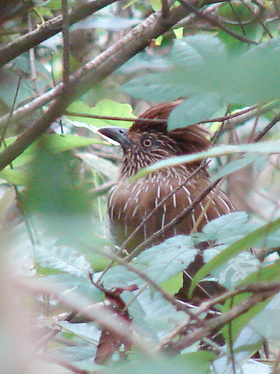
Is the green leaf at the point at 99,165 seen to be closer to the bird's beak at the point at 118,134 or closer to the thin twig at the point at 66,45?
the bird's beak at the point at 118,134

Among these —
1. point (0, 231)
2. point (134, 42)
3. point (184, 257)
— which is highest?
point (0, 231)

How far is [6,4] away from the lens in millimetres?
810

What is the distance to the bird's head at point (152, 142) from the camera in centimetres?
406

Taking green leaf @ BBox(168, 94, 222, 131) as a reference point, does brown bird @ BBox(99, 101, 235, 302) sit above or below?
below

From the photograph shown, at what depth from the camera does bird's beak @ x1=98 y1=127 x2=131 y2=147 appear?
4.04 m

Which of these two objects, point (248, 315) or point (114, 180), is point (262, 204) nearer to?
point (114, 180)

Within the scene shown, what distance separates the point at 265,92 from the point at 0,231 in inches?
14.7

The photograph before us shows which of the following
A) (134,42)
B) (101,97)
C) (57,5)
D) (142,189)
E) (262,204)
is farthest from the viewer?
(262,204)

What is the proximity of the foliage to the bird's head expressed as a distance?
0.92 m

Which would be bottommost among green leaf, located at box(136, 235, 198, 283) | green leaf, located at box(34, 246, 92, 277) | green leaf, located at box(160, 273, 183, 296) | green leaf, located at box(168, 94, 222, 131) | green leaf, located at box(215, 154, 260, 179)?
green leaf, located at box(160, 273, 183, 296)

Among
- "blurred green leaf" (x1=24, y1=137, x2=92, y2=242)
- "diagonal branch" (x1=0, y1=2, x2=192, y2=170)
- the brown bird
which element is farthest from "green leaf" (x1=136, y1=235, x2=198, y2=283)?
the brown bird

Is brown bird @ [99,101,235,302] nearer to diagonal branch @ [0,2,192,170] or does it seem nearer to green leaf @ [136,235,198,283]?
diagonal branch @ [0,2,192,170]

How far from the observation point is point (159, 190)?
3.70 meters

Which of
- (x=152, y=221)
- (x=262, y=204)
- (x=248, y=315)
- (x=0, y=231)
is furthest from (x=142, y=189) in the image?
(x=0, y=231)
